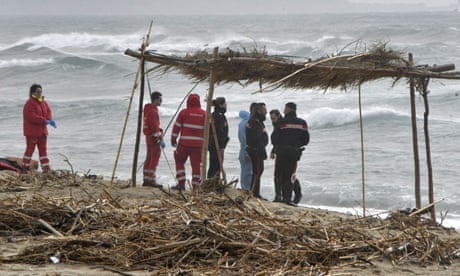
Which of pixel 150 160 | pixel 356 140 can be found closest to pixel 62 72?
pixel 356 140

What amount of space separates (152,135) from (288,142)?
2.15m

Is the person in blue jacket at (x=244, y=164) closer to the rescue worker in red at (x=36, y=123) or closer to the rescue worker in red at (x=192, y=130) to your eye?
the rescue worker in red at (x=192, y=130)

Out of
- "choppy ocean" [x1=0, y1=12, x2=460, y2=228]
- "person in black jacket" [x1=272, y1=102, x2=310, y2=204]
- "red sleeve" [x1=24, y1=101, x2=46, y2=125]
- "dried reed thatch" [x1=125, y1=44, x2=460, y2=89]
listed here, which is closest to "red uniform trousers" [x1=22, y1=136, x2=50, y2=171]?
"red sleeve" [x1=24, y1=101, x2=46, y2=125]

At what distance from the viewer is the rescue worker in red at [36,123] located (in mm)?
12445

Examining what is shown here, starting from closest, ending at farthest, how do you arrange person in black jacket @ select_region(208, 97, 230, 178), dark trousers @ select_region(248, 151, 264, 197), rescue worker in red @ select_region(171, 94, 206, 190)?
Answer: rescue worker in red @ select_region(171, 94, 206, 190) < person in black jacket @ select_region(208, 97, 230, 178) < dark trousers @ select_region(248, 151, 264, 197)

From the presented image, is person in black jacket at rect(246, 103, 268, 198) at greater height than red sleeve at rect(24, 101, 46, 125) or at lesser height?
lesser

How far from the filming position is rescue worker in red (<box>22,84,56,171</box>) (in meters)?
12.4

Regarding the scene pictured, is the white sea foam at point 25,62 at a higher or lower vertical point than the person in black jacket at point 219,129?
higher

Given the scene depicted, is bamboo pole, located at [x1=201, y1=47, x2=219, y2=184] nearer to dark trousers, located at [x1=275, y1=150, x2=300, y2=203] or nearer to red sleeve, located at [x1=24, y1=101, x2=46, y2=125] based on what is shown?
dark trousers, located at [x1=275, y1=150, x2=300, y2=203]

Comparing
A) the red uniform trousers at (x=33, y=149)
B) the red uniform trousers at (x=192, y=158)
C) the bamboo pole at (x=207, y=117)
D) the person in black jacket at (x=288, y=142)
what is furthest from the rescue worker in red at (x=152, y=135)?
the person in black jacket at (x=288, y=142)

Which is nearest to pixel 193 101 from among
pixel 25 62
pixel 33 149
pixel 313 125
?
pixel 33 149

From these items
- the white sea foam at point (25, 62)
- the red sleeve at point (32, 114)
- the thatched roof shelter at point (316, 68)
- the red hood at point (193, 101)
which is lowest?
the red sleeve at point (32, 114)

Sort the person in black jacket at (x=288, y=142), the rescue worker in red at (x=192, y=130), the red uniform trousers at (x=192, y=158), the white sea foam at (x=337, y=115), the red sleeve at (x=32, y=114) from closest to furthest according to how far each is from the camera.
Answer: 1. the person in black jacket at (x=288, y=142)
2. the rescue worker in red at (x=192, y=130)
3. the red uniform trousers at (x=192, y=158)
4. the red sleeve at (x=32, y=114)
5. the white sea foam at (x=337, y=115)

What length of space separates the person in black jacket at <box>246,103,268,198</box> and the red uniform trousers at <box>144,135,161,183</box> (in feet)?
4.67
